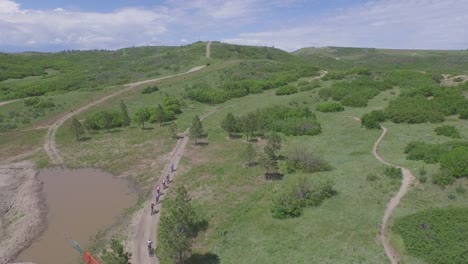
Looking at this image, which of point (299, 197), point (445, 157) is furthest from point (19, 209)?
point (445, 157)

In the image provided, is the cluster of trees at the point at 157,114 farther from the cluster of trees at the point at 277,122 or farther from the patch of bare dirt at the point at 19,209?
the patch of bare dirt at the point at 19,209

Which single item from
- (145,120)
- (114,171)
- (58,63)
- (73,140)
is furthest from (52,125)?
(58,63)

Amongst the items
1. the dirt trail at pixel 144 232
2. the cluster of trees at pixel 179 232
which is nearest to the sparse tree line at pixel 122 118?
the dirt trail at pixel 144 232

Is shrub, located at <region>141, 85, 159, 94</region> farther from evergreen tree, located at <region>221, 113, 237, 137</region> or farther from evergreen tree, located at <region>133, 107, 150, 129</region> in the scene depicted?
evergreen tree, located at <region>221, 113, 237, 137</region>

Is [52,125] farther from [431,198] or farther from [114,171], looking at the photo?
[431,198]

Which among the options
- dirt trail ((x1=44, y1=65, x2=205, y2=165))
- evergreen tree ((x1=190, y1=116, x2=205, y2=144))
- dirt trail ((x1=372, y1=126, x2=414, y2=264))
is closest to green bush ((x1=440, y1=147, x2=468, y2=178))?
dirt trail ((x1=372, y1=126, x2=414, y2=264))
